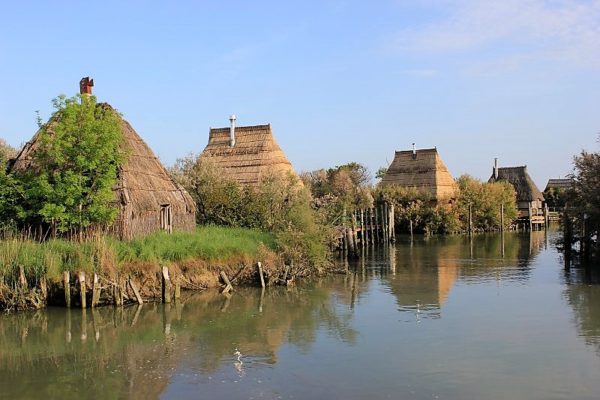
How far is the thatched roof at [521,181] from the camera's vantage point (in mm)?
64312

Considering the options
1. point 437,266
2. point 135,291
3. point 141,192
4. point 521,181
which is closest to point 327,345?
point 135,291

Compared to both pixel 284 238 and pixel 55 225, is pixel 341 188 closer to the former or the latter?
pixel 284 238

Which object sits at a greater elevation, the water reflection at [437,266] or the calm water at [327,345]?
the water reflection at [437,266]

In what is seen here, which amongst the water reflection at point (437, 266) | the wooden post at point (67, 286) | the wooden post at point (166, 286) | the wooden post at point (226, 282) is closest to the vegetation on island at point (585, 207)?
the water reflection at point (437, 266)

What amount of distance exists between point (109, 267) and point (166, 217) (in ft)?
22.2

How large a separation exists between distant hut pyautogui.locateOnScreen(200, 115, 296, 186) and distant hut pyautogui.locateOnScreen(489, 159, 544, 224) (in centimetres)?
3121

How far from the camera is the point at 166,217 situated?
77.3ft

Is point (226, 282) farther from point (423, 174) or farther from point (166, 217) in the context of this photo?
point (423, 174)

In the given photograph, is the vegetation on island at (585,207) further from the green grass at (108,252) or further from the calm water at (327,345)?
the green grass at (108,252)

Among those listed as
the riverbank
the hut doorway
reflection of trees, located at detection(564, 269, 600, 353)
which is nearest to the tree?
the riverbank

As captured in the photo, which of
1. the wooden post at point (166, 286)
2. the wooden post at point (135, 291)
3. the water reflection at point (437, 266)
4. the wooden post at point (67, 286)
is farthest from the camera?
the water reflection at point (437, 266)

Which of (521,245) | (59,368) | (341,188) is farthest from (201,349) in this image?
(341,188)

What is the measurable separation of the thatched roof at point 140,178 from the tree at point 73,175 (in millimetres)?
836

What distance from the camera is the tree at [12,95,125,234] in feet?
63.5
